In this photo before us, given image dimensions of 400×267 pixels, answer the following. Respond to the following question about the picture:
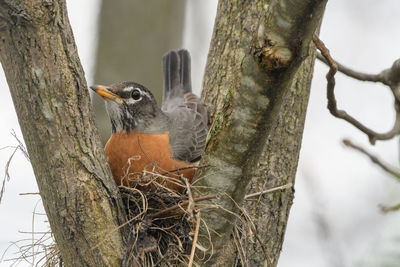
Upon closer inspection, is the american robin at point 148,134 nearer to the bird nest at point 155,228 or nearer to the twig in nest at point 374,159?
the bird nest at point 155,228

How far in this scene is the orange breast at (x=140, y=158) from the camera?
15.2 ft

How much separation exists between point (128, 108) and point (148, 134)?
0.34 meters

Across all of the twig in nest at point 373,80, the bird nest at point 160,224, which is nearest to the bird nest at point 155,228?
the bird nest at point 160,224

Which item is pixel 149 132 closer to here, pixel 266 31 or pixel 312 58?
pixel 312 58

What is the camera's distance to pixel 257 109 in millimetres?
3227

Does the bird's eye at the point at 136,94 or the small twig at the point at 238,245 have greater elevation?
the bird's eye at the point at 136,94

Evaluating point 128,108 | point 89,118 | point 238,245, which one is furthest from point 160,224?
point 128,108

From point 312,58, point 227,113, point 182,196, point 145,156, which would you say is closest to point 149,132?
point 145,156

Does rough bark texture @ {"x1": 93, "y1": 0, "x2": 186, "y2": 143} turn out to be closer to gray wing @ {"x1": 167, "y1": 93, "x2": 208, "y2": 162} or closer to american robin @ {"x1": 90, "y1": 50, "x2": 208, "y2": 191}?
american robin @ {"x1": 90, "y1": 50, "x2": 208, "y2": 191}

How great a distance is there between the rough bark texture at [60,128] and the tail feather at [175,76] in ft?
10.7

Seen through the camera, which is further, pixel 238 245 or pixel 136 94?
pixel 136 94

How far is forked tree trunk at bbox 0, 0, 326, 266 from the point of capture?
293cm

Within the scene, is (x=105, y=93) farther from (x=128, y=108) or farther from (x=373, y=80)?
(x=373, y=80)

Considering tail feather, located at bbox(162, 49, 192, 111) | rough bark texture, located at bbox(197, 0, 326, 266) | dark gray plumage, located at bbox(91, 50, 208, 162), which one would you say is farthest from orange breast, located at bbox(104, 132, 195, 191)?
tail feather, located at bbox(162, 49, 192, 111)
